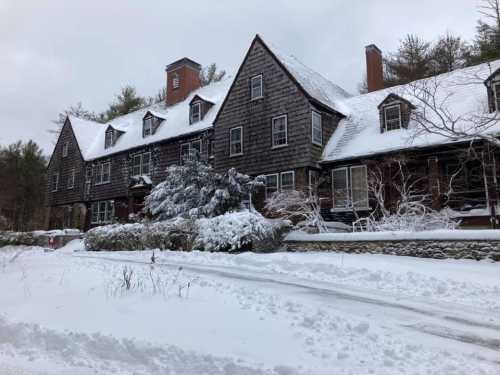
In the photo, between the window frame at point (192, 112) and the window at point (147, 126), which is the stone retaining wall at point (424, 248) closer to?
the window frame at point (192, 112)

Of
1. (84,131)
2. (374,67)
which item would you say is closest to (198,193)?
(374,67)

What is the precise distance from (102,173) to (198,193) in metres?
14.4

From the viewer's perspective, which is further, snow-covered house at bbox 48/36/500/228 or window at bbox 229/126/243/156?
window at bbox 229/126/243/156

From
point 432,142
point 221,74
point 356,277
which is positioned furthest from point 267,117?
point 221,74

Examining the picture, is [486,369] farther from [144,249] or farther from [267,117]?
[267,117]

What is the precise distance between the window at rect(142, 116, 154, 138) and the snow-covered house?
0.07 meters

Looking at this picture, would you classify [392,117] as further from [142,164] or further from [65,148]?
[65,148]

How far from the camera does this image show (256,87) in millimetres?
21641

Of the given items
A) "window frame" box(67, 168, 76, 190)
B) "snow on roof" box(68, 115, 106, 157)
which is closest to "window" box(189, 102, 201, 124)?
"snow on roof" box(68, 115, 106, 157)

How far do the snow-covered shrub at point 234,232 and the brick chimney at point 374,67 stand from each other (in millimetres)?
13010

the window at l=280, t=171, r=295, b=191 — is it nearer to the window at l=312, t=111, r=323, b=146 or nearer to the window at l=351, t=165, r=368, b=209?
the window at l=312, t=111, r=323, b=146

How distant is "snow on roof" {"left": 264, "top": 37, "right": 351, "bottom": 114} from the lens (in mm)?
20438

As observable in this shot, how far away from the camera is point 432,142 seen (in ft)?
53.0

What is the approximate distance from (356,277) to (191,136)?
16.6 m
